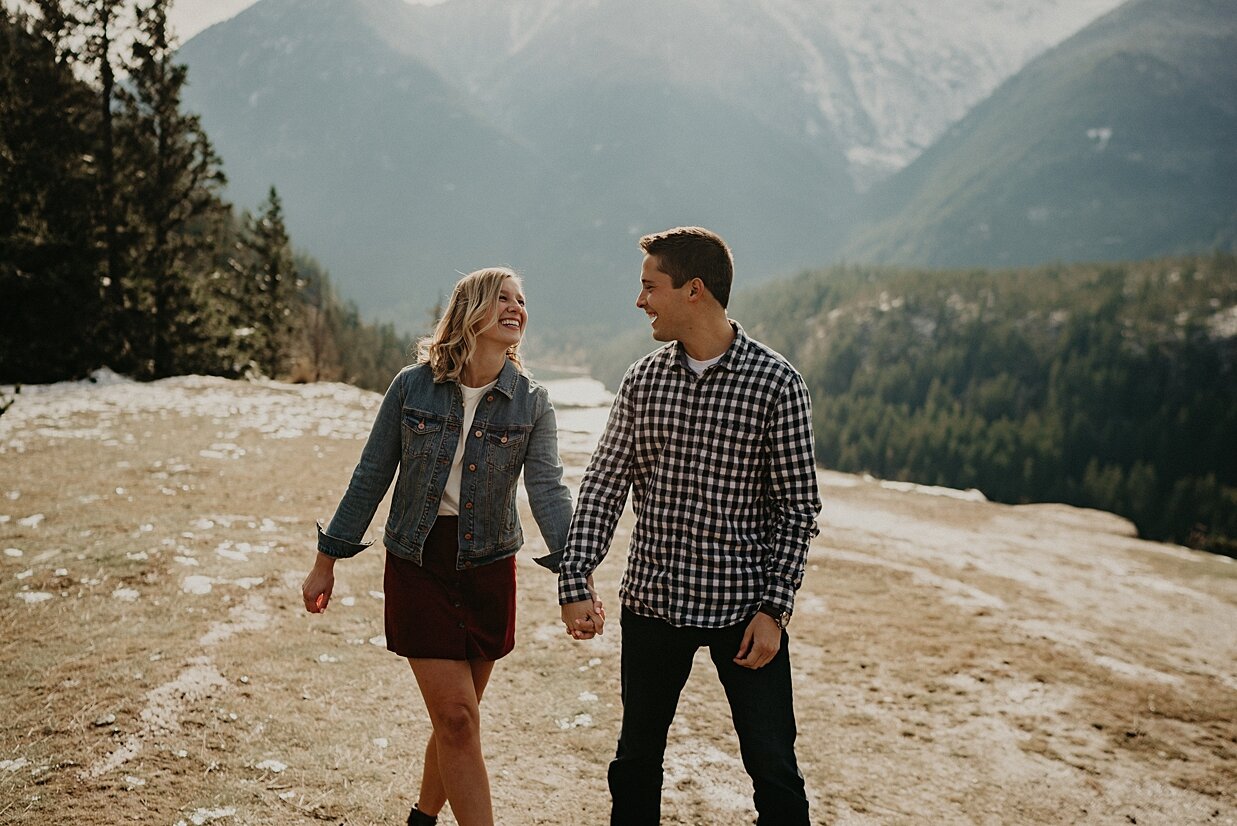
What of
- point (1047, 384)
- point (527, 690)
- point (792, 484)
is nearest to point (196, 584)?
point (527, 690)

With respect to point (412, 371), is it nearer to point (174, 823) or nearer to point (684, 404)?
point (684, 404)

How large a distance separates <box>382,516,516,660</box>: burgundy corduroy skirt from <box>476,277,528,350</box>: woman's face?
27.7 inches

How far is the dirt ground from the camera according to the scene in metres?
3.63

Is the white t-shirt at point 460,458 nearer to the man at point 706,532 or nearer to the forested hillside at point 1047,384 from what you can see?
the man at point 706,532

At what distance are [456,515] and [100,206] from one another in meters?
21.4

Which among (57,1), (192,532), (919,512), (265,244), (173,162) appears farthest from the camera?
(265,244)

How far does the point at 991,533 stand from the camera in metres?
12.3

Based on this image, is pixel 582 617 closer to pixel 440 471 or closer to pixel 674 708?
pixel 674 708

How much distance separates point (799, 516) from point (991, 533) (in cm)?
1119

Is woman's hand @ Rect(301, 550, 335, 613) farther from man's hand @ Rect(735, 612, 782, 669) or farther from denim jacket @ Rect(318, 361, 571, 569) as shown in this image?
man's hand @ Rect(735, 612, 782, 669)

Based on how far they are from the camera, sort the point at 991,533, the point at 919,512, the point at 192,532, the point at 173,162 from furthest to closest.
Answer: the point at 173,162 < the point at 919,512 < the point at 991,533 < the point at 192,532

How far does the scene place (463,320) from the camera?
9.49 feet

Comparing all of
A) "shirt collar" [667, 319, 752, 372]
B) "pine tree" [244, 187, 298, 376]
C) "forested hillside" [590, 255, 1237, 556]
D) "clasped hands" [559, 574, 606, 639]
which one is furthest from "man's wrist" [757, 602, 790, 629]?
"forested hillside" [590, 255, 1237, 556]

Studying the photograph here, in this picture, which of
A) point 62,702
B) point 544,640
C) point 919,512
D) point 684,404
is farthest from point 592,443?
point 684,404
